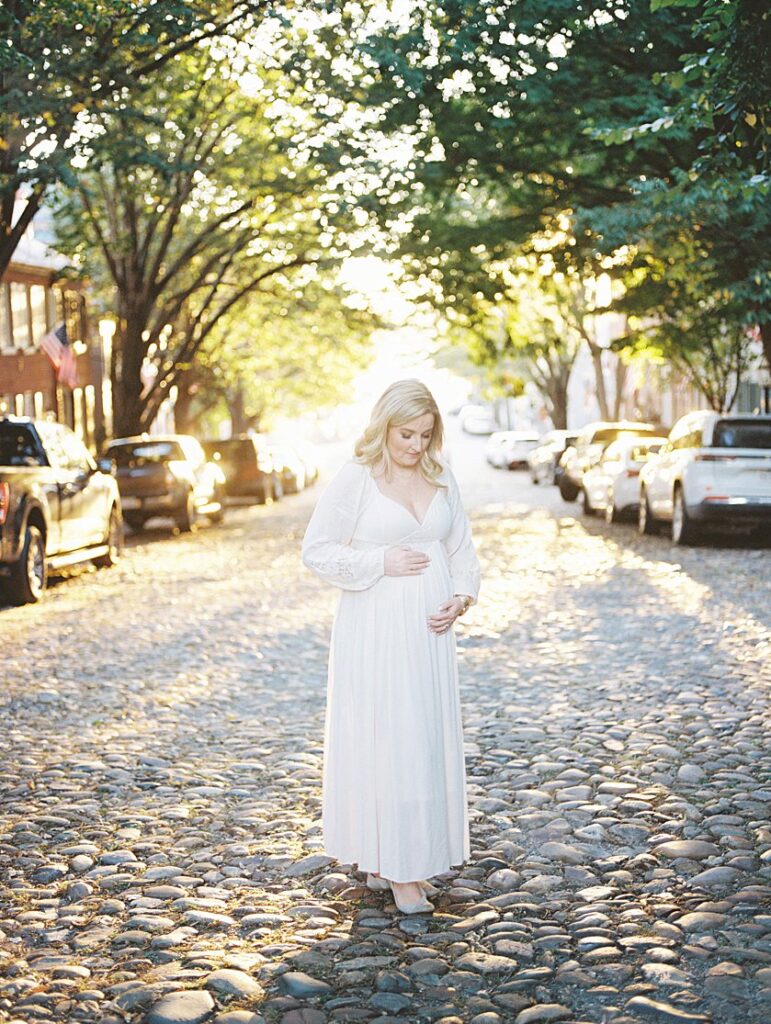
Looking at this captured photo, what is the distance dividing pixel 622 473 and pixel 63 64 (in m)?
13.1

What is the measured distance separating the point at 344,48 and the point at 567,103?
288cm

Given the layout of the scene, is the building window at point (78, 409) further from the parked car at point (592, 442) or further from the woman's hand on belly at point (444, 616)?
the woman's hand on belly at point (444, 616)

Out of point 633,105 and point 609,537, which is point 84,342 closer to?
point 609,537

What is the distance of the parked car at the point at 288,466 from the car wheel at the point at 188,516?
54.7ft

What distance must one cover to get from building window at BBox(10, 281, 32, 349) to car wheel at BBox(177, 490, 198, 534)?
14.4 meters

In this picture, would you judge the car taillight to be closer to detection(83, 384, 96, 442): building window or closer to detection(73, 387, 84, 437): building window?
detection(73, 387, 84, 437): building window

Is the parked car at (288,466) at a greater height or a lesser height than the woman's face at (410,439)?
lesser

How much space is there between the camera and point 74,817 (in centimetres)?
659

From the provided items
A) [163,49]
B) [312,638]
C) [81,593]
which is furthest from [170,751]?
[163,49]

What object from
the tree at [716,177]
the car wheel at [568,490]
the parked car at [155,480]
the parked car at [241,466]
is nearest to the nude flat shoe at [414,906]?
the tree at [716,177]

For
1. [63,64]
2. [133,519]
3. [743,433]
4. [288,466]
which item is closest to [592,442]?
[133,519]

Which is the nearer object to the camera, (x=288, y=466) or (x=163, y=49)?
(x=163, y=49)

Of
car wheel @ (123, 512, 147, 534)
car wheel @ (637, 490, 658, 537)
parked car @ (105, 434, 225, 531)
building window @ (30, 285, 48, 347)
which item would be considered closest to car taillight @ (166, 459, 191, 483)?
parked car @ (105, 434, 225, 531)

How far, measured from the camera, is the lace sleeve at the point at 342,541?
5.15 meters
